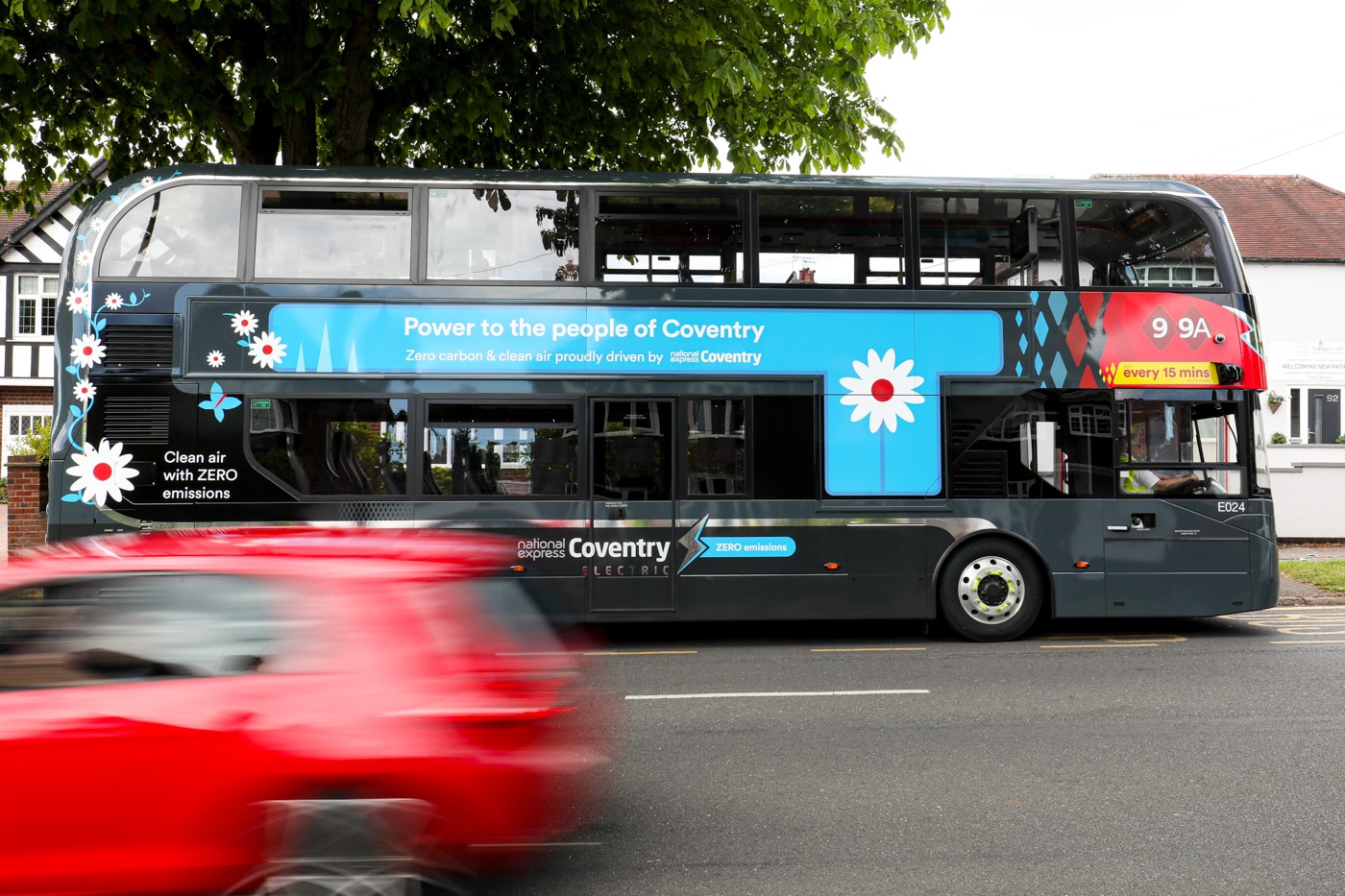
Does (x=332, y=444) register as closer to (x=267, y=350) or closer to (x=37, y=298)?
(x=267, y=350)

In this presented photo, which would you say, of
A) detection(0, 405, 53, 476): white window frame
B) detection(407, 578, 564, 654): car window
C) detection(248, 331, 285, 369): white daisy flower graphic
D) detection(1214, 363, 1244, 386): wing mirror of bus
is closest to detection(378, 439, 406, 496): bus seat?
detection(248, 331, 285, 369): white daisy flower graphic

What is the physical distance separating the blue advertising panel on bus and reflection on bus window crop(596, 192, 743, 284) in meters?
0.34

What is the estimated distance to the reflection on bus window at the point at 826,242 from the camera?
9.03 metres

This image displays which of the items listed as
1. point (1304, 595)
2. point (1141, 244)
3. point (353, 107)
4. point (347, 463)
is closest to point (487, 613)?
point (347, 463)

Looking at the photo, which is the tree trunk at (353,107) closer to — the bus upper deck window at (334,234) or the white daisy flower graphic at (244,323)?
the bus upper deck window at (334,234)

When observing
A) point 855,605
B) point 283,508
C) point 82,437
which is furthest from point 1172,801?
point 82,437

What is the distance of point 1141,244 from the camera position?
9219 millimetres

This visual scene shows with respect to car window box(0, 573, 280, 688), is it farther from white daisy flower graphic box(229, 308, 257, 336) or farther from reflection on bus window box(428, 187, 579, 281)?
reflection on bus window box(428, 187, 579, 281)

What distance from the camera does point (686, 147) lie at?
13461 mm

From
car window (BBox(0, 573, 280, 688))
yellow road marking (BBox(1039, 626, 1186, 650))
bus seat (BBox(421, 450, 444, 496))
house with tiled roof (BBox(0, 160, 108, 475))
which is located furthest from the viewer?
house with tiled roof (BBox(0, 160, 108, 475))

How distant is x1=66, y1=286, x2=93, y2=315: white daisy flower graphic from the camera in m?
8.35

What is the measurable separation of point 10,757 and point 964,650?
727cm

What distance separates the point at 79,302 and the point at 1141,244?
9051 mm

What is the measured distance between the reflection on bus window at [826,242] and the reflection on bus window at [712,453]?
129 cm
